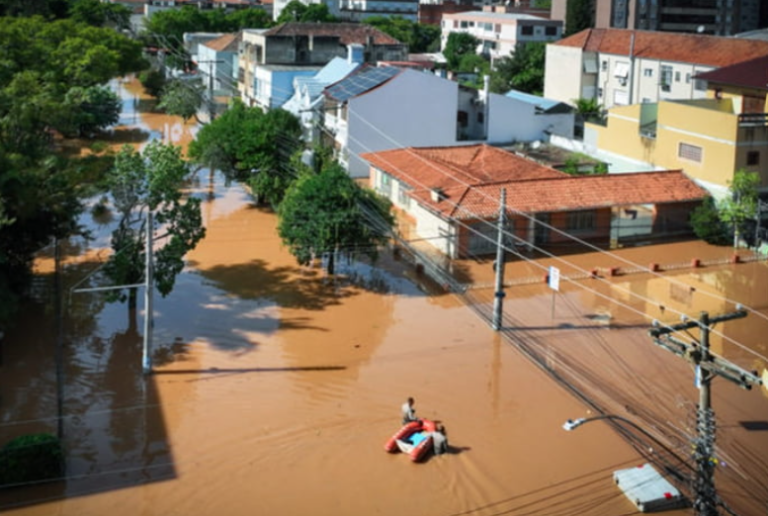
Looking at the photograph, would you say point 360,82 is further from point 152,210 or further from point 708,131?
point 152,210

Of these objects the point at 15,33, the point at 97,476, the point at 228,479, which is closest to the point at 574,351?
the point at 228,479

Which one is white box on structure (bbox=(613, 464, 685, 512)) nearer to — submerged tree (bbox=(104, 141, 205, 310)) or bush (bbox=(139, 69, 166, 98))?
submerged tree (bbox=(104, 141, 205, 310))

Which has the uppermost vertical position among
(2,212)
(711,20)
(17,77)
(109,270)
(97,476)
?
(711,20)

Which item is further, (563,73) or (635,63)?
(563,73)

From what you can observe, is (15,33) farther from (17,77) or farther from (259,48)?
(17,77)

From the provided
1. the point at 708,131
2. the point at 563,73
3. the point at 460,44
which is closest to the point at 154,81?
the point at 460,44

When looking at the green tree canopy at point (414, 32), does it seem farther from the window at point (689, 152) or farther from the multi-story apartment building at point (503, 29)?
the window at point (689, 152)

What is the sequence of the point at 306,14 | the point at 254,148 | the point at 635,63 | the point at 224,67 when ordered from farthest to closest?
1. the point at 306,14
2. the point at 224,67
3. the point at 635,63
4. the point at 254,148

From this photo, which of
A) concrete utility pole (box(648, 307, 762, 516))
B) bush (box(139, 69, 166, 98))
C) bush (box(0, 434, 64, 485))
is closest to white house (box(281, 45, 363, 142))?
bush (box(139, 69, 166, 98))
